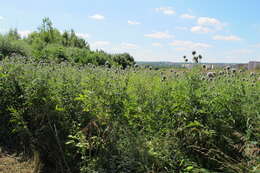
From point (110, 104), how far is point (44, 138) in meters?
1.19

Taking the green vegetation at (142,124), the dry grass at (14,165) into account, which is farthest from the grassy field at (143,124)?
the dry grass at (14,165)

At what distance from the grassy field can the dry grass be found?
0.58 ft

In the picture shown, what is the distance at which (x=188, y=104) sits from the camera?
2816 millimetres

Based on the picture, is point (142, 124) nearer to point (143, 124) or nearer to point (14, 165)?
point (143, 124)

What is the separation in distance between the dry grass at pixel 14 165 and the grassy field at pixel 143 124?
178 mm

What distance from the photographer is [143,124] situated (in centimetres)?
296

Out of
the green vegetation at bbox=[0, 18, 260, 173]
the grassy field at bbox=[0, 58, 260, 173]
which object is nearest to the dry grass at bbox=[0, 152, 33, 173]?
the green vegetation at bbox=[0, 18, 260, 173]

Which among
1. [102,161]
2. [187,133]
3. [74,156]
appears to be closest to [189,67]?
[187,133]

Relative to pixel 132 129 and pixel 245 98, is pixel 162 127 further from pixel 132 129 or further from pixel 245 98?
pixel 245 98

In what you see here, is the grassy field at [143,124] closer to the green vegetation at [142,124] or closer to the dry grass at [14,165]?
the green vegetation at [142,124]

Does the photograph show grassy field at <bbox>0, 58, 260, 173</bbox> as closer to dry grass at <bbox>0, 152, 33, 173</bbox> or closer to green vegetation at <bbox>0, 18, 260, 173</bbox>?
green vegetation at <bbox>0, 18, 260, 173</bbox>

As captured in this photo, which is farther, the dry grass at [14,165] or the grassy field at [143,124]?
the dry grass at [14,165]

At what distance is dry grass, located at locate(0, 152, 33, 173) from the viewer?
11.1ft

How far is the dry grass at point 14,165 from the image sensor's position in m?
3.39
